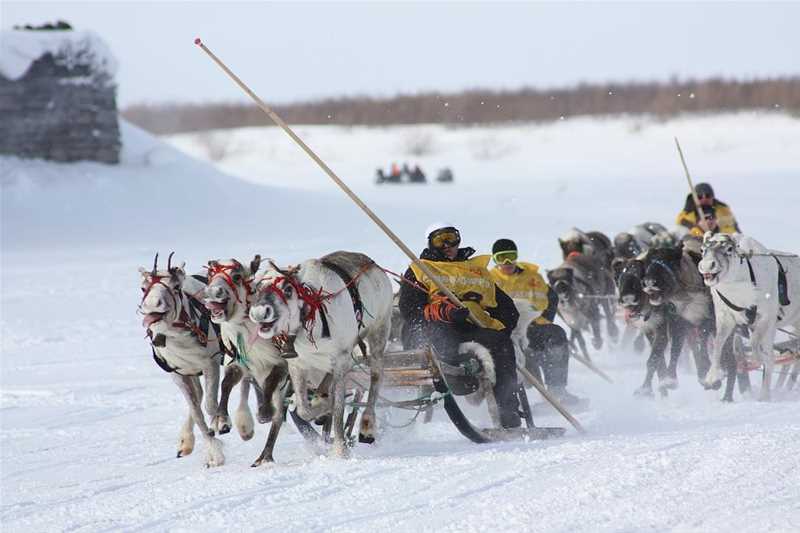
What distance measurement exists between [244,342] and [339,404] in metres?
0.65

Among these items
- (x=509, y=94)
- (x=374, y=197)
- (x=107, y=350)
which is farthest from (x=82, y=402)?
(x=509, y=94)

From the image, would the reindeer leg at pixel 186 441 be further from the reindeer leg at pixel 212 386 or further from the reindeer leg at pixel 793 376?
the reindeer leg at pixel 793 376

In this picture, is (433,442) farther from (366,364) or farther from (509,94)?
(509,94)

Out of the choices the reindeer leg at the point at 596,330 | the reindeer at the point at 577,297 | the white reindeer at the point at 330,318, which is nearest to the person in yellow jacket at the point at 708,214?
the reindeer at the point at 577,297

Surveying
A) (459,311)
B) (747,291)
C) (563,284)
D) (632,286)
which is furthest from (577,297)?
(459,311)

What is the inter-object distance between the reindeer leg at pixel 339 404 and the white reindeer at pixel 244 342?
363mm

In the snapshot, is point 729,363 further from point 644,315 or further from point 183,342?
point 183,342

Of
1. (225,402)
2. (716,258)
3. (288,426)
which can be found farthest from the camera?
(716,258)

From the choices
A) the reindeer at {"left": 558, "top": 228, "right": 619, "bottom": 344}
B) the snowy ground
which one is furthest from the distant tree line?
the reindeer at {"left": 558, "top": 228, "right": 619, "bottom": 344}

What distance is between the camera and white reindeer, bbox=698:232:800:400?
9.38m

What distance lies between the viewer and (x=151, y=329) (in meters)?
7.31

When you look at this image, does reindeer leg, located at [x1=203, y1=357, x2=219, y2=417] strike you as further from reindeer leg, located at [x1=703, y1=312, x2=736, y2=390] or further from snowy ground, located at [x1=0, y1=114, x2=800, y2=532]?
reindeer leg, located at [x1=703, y1=312, x2=736, y2=390]

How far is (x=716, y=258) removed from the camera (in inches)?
365

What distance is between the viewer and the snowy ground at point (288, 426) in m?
5.84
